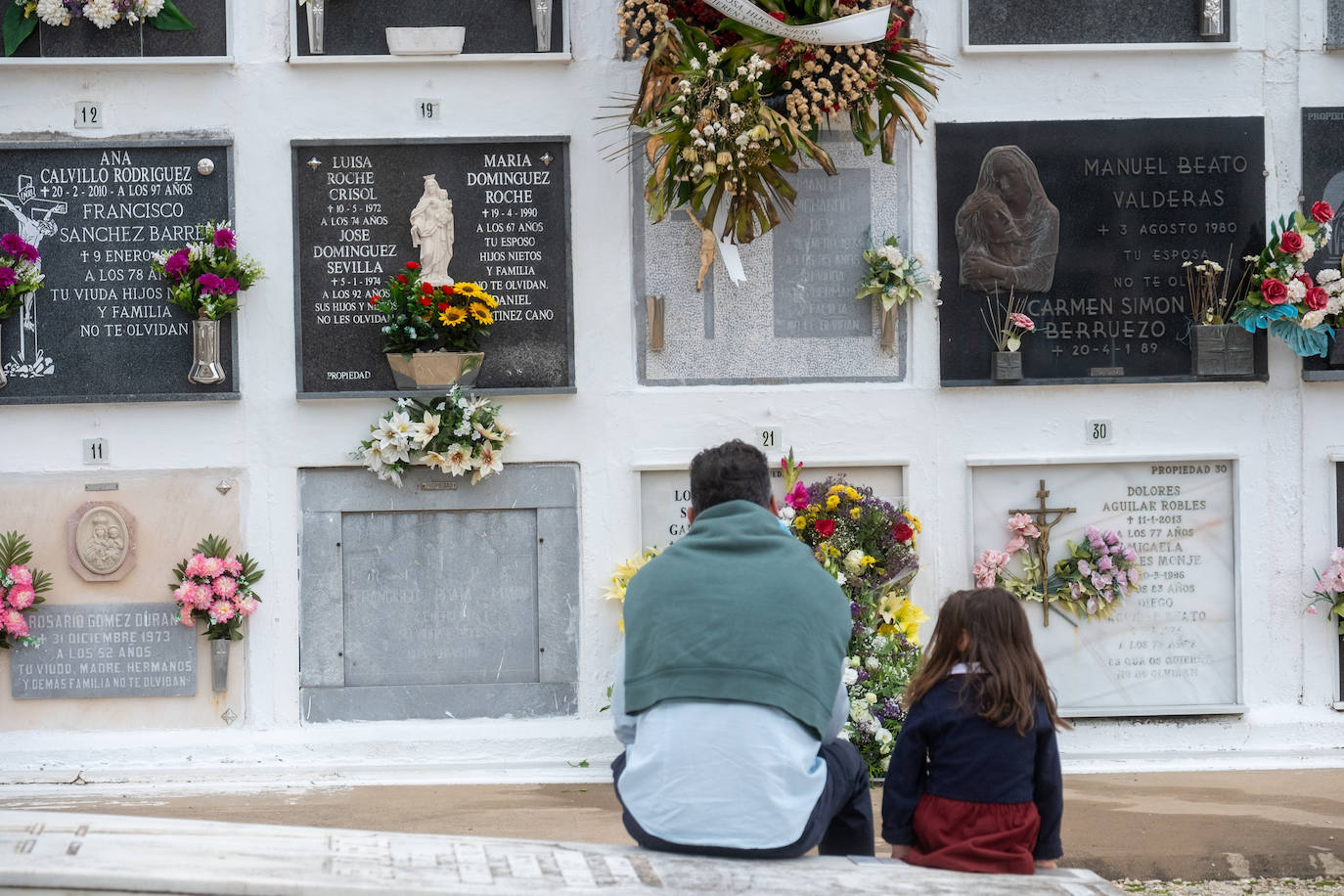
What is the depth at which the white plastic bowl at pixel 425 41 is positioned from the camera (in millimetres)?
6199

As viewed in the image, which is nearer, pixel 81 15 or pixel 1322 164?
pixel 81 15

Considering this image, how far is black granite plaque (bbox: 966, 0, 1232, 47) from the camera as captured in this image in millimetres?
6438

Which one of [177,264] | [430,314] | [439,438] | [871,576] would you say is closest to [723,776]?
[871,576]

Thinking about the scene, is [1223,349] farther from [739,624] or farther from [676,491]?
[739,624]

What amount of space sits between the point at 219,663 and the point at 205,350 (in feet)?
4.99

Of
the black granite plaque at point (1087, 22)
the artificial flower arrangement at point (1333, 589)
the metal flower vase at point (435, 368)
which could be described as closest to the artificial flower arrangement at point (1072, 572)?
the artificial flower arrangement at point (1333, 589)

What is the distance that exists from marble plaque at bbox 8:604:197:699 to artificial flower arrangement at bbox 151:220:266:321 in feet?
4.84

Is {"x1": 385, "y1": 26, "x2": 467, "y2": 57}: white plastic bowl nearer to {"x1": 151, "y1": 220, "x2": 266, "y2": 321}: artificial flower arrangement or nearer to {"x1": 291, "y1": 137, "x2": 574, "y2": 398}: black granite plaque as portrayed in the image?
{"x1": 291, "y1": 137, "x2": 574, "y2": 398}: black granite plaque

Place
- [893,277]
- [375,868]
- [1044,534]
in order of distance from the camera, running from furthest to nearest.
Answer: [1044,534]
[893,277]
[375,868]

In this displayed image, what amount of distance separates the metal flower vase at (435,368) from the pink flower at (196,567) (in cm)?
128

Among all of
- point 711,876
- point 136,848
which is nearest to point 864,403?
point 711,876

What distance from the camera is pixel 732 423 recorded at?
6.41 m

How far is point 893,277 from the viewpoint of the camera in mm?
6293

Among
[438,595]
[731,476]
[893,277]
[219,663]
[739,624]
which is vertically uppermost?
[893,277]
